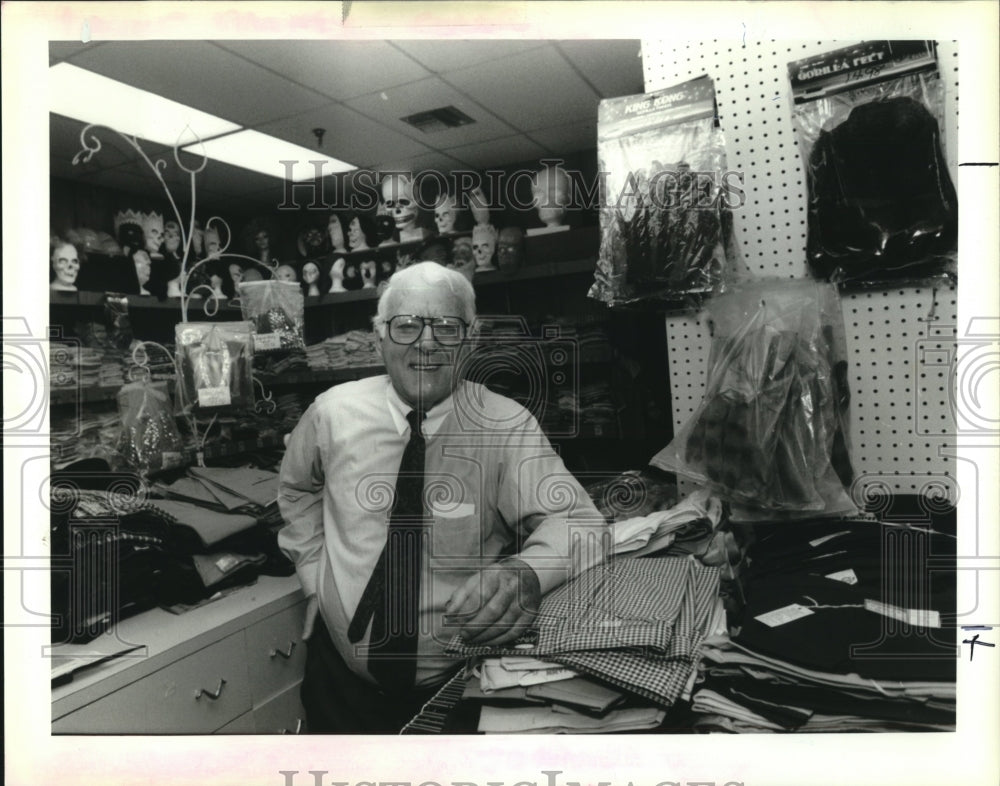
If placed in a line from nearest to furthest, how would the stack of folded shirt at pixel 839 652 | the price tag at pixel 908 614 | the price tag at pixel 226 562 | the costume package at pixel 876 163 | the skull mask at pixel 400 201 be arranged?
the stack of folded shirt at pixel 839 652 → the price tag at pixel 908 614 → the costume package at pixel 876 163 → the skull mask at pixel 400 201 → the price tag at pixel 226 562

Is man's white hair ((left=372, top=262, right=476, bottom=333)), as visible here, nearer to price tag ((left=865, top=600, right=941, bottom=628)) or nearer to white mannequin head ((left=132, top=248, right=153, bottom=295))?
white mannequin head ((left=132, top=248, right=153, bottom=295))

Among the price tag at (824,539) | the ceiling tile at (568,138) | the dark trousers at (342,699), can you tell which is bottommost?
the dark trousers at (342,699)

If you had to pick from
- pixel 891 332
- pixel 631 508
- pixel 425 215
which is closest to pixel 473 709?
pixel 631 508

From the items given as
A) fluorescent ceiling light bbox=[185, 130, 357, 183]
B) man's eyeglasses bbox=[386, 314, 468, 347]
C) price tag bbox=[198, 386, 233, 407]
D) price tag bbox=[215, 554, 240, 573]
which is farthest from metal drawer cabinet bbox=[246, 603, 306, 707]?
fluorescent ceiling light bbox=[185, 130, 357, 183]

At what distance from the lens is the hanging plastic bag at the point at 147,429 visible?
46.8 inches

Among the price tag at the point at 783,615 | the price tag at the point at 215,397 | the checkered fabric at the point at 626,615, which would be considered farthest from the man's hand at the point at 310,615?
the price tag at the point at 783,615

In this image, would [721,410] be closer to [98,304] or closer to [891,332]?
[891,332]

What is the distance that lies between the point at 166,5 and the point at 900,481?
144 centimetres

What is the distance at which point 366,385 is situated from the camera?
1.12 metres

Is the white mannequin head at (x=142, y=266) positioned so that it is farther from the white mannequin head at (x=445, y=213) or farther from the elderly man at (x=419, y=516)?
the white mannequin head at (x=445, y=213)

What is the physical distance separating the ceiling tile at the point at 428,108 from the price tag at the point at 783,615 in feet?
2.92

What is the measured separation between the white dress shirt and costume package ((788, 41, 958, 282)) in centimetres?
62

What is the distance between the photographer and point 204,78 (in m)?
1.06
